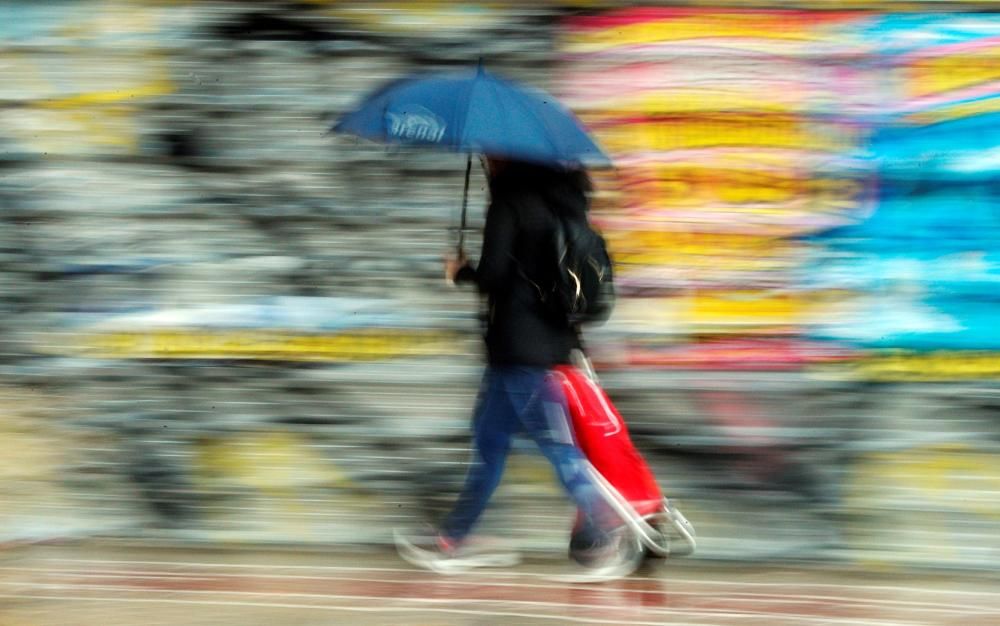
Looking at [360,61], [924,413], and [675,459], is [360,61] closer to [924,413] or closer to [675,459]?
[675,459]

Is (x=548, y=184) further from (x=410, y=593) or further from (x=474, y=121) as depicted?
(x=410, y=593)

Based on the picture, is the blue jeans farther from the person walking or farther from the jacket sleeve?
the jacket sleeve

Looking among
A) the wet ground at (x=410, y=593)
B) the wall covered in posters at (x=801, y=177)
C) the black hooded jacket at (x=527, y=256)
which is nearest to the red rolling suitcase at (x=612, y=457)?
the black hooded jacket at (x=527, y=256)

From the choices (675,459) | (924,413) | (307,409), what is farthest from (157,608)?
(924,413)

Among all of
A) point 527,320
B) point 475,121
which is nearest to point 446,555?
point 527,320

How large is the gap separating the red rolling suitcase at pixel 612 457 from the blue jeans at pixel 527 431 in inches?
1.5

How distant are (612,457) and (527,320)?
57cm

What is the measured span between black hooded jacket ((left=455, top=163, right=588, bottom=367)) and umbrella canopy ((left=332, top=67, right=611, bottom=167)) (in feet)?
0.56

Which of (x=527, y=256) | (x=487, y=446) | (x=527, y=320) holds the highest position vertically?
(x=527, y=256)

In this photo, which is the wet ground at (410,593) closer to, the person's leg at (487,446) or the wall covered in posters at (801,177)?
the person's leg at (487,446)

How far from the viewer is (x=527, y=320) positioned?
5246 mm

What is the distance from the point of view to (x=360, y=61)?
5781 mm

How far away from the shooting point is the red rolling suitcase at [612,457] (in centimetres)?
529

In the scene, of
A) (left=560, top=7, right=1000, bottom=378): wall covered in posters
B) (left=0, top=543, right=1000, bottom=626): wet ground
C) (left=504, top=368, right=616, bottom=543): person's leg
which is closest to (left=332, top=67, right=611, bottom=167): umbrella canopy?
(left=560, top=7, right=1000, bottom=378): wall covered in posters
